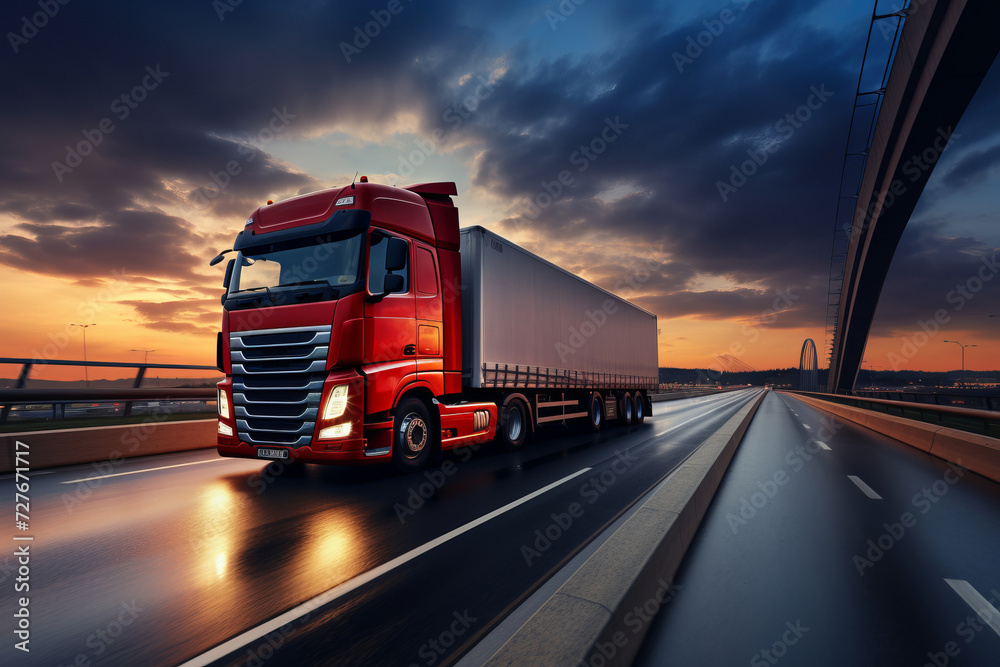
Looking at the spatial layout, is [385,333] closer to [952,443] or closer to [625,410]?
[952,443]

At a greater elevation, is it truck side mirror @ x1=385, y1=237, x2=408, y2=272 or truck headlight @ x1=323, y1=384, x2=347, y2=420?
truck side mirror @ x1=385, y1=237, x2=408, y2=272

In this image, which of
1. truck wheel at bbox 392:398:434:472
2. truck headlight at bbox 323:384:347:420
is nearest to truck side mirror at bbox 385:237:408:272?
truck headlight at bbox 323:384:347:420

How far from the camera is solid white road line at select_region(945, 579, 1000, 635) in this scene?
10.6 feet

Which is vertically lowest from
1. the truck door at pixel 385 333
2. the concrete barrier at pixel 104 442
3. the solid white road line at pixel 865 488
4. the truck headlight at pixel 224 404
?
the solid white road line at pixel 865 488

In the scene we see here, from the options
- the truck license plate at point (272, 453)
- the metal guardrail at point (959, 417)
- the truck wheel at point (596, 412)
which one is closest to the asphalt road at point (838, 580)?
the metal guardrail at point (959, 417)

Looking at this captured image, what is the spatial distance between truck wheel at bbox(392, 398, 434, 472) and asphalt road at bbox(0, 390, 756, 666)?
10.0 inches

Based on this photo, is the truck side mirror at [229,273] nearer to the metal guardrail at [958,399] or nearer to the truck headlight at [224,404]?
the truck headlight at [224,404]

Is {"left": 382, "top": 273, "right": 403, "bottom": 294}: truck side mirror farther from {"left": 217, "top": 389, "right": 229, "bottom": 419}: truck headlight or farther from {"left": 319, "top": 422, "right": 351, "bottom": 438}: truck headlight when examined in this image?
{"left": 217, "top": 389, "right": 229, "bottom": 419}: truck headlight

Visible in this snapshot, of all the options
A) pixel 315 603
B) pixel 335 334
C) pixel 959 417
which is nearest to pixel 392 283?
pixel 335 334

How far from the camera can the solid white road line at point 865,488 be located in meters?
6.89

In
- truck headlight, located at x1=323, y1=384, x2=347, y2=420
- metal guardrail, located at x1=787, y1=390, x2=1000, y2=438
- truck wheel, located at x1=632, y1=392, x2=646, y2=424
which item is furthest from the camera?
truck wheel, located at x1=632, y1=392, x2=646, y2=424

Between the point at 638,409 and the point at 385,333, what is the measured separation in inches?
590

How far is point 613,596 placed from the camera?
8.88 feet

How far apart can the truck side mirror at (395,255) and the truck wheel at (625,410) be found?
41.8 ft
